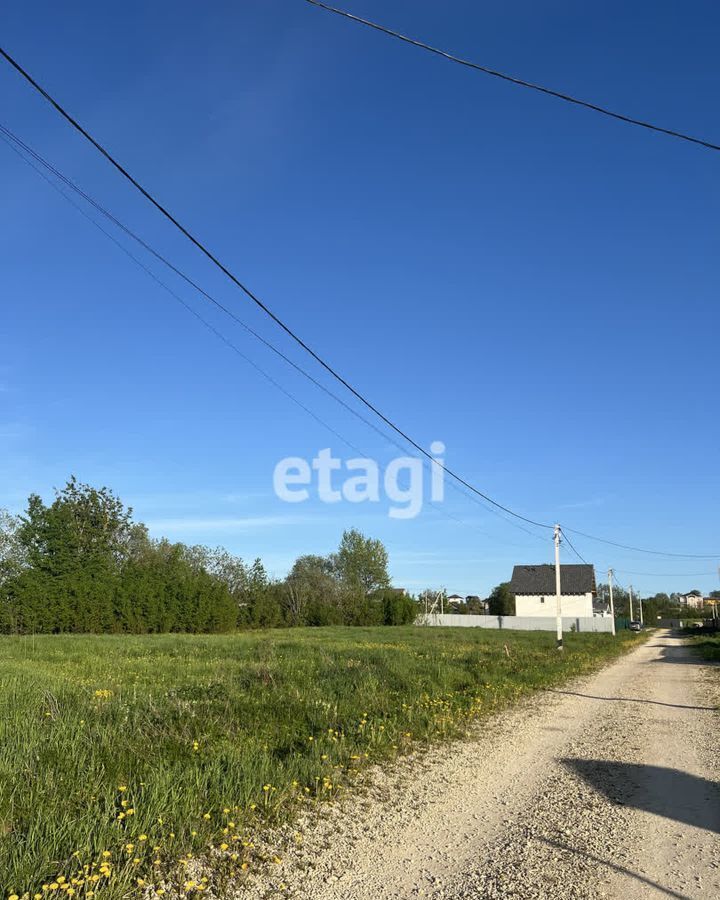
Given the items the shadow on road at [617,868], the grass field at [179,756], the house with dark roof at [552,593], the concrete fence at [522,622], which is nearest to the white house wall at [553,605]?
the house with dark roof at [552,593]

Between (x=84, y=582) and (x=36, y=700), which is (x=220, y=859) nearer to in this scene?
(x=36, y=700)

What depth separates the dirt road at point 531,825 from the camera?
471cm

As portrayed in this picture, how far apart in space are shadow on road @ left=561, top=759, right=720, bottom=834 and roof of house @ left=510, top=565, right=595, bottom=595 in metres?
72.8

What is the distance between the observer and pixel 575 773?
A: 7918 mm

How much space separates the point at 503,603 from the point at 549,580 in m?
15.0

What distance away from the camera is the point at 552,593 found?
7869 cm

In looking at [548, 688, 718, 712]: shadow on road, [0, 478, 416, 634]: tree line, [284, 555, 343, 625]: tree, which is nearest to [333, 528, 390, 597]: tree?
[284, 555, 343, 625]: tree

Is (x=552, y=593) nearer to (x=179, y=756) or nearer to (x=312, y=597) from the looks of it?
(x=312, y=597)

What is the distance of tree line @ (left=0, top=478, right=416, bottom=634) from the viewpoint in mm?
46406

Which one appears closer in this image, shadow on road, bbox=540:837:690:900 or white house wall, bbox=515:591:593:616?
shadow on road, bbox=540:837:690:900

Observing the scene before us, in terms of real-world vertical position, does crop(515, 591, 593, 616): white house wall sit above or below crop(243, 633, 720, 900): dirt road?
above

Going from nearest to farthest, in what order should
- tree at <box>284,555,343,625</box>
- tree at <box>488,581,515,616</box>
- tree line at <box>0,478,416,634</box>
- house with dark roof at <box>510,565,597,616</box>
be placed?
tree line at <box>0,478,416,634</box> → tree at <box>284,555,343,625</box> → house with dark roof at <box>510,565,597,616</box> → tree at <box>488,581,515,616</box>

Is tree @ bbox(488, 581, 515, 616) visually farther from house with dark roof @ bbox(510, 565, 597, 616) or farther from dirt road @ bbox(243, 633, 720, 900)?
dirt road @ bbox(243, 633, 720, 900)

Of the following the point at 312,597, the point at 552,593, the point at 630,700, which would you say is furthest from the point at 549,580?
the point at 630,700
